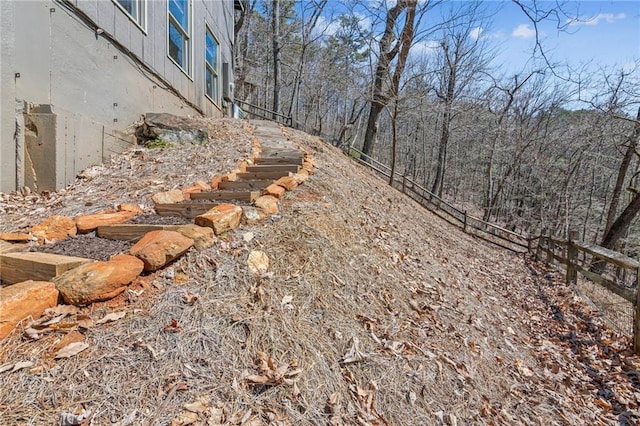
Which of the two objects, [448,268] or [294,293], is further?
[448,268]

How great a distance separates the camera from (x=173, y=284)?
2164mm

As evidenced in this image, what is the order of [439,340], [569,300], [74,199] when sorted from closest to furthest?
[439,340] < [74,199] < [569,300]

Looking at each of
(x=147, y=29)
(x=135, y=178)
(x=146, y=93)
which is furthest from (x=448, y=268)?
(x=147, y=29)

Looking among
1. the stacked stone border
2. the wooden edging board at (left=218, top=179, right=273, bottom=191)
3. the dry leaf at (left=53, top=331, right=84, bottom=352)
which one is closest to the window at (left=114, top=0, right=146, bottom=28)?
the wooden edging board at (left=218, top=179, right=273, bottom=191)

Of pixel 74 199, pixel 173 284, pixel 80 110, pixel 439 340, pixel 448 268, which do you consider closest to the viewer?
pixel 173 284

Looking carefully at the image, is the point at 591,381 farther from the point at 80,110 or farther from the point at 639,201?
the point at 639,201

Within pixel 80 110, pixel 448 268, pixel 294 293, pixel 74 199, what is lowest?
pixel 448 268

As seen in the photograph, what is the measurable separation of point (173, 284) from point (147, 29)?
564 cm

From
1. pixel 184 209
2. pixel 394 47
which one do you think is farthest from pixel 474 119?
pixel 184 209

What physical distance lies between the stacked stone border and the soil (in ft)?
0.32

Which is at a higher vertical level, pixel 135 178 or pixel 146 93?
pixel 146 93

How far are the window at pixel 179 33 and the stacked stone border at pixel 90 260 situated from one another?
17.6 ft

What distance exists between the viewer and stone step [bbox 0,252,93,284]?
1942 millimetres

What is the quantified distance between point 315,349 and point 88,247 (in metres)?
1.87
